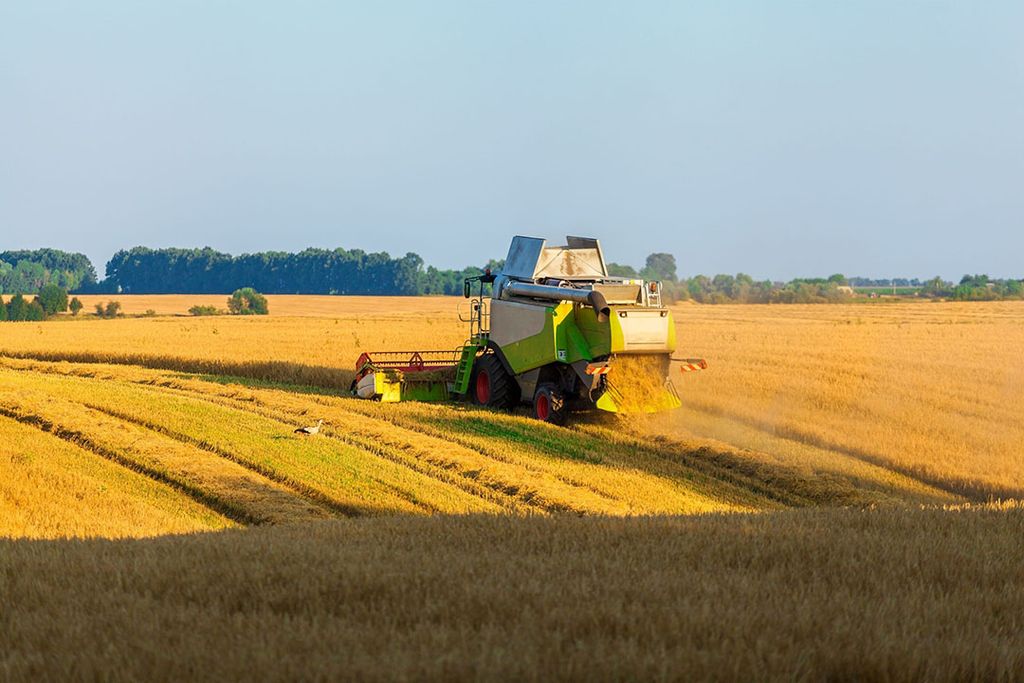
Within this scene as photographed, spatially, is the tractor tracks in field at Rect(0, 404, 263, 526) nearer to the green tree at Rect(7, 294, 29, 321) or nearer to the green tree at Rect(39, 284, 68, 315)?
the green tree at Rect(7, 294, 29, 321)

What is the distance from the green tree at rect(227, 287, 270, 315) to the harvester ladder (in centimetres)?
6141

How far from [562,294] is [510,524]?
1142 cm

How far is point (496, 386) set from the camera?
21312 mm

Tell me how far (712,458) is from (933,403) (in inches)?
283

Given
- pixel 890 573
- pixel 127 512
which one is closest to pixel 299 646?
pixel 890 573

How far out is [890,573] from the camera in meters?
6.48

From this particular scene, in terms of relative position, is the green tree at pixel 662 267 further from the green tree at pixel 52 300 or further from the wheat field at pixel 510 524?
the green tree at pixel 52 300

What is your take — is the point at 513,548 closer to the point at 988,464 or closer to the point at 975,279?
the point at 988,464

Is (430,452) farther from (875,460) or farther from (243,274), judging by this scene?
(243,274)

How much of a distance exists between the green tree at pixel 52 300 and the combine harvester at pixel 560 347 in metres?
61.7

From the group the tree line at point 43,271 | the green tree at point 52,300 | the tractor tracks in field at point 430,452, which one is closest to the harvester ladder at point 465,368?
the tractor tracks in field at point 430,452

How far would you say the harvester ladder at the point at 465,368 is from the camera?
22.0 m

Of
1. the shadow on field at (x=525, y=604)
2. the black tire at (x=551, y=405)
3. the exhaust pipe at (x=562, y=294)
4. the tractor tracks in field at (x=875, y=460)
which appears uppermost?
the exhaust pipe at (x=562, y=294)

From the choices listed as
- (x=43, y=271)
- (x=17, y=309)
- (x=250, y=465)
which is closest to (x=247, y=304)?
(x=17, y=309)
